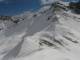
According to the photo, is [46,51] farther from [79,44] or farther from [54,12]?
[54,12]

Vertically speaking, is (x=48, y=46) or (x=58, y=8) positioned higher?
(x=58, y=8)

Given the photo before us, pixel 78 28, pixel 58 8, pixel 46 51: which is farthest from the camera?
pixel 58 8

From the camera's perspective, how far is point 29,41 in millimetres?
14328

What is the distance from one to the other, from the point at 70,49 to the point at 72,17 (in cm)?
687

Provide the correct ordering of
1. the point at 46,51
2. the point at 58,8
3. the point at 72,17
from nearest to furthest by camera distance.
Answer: the point at 46,51
the point at 72,17
the point at 58,8

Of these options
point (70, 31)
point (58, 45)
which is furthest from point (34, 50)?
point (70, 31)

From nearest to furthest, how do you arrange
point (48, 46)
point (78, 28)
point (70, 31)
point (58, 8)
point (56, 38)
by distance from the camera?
1. point (48, 46)
2. point (56, 38)
3. point (70, 31)
4. point (78, 28)
5. point (58, 8)

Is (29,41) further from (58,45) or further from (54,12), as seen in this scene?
(54,12)

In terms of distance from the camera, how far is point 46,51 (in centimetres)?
1288

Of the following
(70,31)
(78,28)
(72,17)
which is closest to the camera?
(70,31)

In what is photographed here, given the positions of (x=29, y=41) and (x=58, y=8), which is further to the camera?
(x=58, y=8)

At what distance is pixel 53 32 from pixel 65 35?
1.04 metres

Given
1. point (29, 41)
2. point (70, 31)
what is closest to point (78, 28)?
point (70, 31)

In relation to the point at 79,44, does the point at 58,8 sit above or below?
above
